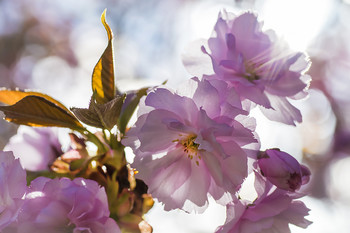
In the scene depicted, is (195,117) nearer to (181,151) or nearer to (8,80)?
(181,151)

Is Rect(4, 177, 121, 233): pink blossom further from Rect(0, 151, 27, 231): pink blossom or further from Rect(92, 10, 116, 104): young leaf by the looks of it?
Rect(92, 10, 116, 104): young leaf

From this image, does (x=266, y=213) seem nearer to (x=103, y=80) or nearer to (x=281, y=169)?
(x=281, y=169)

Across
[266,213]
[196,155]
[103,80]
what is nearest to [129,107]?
[103,80]

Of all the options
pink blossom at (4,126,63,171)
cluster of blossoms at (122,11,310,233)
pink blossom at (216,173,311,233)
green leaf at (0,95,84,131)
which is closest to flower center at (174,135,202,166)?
cluster of blossoms at (122,11,310,233)

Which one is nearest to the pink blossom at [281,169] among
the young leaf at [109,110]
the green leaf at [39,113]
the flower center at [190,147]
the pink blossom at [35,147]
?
the flower center at [190,147]

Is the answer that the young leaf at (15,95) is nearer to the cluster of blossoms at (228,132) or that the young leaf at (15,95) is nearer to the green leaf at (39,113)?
the green leaf at (39,113)

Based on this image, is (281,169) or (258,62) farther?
(258,62)
